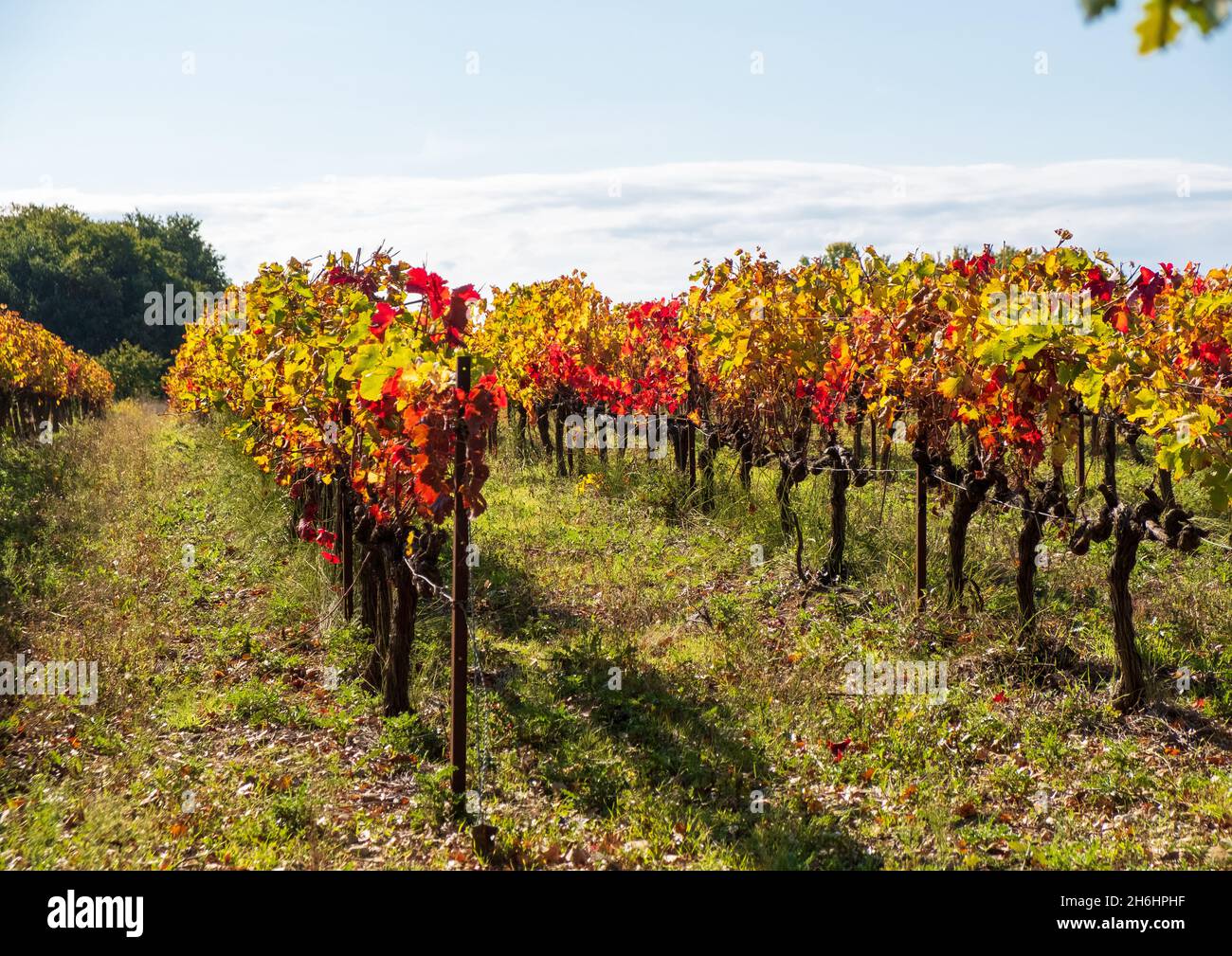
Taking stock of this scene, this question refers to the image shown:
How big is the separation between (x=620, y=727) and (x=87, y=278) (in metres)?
52.1

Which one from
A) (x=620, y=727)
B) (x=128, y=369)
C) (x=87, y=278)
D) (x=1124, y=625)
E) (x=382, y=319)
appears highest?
(x=87, y=278)

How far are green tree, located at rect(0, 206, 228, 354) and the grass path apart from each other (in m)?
41.9

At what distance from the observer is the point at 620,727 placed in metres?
6.20

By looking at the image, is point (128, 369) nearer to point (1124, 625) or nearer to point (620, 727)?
point (620, 727)

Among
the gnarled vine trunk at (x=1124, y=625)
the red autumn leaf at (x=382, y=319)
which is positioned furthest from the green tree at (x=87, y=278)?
the gnarled vine trunk at (x=1124, y=625)

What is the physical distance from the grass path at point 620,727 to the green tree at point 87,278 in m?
41.9

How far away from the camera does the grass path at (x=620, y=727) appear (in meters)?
4.84

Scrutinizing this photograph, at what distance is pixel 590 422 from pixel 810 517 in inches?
253

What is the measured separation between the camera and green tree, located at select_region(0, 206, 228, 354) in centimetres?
4747

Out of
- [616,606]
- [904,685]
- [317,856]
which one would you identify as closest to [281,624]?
[616,606]

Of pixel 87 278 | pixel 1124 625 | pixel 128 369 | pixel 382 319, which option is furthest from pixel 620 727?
pixel 87 278

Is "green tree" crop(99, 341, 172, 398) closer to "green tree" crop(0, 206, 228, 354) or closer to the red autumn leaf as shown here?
"green tree" crop(0, 206, 228, 354)

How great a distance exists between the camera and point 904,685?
6.52 meters

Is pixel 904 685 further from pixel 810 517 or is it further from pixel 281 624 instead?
pixel 281 624
